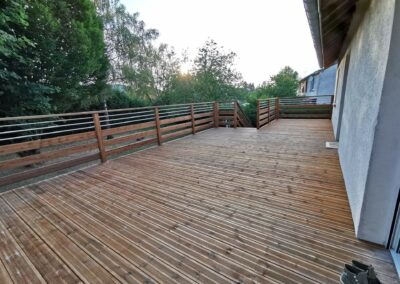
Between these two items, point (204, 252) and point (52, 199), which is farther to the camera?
point (52, 199)

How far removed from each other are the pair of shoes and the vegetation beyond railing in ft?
9.15

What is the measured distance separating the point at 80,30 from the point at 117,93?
16.5 feet

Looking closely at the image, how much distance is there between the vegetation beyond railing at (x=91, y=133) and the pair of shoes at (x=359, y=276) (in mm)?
2789

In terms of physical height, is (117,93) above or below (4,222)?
above

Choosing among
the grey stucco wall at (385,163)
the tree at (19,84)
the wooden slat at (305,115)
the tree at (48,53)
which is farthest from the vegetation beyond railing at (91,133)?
the grey stucco wall at (385,163)

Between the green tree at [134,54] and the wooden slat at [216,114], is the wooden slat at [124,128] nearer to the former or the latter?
the wooden slat at [216,114]

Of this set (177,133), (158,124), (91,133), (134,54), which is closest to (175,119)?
(177,133)

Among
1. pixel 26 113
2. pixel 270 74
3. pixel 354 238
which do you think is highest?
pixel 270 74

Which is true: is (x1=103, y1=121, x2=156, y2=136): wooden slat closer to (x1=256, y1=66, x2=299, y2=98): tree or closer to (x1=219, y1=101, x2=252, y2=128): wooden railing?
(x1=219, y1=101, x2=252, y2=128): wooden railing

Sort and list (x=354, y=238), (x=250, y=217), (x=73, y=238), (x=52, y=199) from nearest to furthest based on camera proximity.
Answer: (x=354, y=238) → (x=73, y=238) → (x=250, y=217) → (x=52, y=199)

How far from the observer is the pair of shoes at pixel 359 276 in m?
1.11

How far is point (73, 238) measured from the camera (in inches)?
68.9

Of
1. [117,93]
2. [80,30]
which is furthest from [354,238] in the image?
[117,93]

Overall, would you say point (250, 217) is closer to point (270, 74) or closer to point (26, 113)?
point (26, 113)
